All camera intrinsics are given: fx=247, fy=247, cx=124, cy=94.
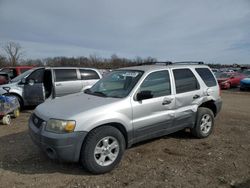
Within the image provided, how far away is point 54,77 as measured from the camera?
9.31 meters

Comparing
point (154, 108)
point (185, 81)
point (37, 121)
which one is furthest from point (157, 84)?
point (37, 121)

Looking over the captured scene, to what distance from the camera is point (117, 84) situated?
197 inches

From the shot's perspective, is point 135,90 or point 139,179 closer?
point 139,179

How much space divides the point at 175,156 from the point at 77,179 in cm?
197

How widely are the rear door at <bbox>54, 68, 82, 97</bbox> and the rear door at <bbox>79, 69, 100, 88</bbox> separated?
0.65ft

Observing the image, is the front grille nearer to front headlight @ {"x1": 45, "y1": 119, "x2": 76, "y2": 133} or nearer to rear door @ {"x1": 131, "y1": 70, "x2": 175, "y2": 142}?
front headlight @ {"x1": 45, "y1": 119, "x2": 76, "y2": 133}

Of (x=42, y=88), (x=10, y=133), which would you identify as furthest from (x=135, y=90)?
(x=42, y=88)

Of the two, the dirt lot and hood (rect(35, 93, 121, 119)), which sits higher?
hood (rect(35, 93, 121, 119))

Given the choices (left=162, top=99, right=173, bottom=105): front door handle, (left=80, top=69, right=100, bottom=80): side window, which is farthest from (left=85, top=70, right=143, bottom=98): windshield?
(left=80, top=69, right=100, bottom=80): side window

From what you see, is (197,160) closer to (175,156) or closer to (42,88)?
(175,156)

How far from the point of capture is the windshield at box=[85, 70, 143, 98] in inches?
183

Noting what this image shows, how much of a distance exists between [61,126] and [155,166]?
5.88ft

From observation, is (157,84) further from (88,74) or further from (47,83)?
(47,83)

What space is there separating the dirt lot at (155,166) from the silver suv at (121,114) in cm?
31
